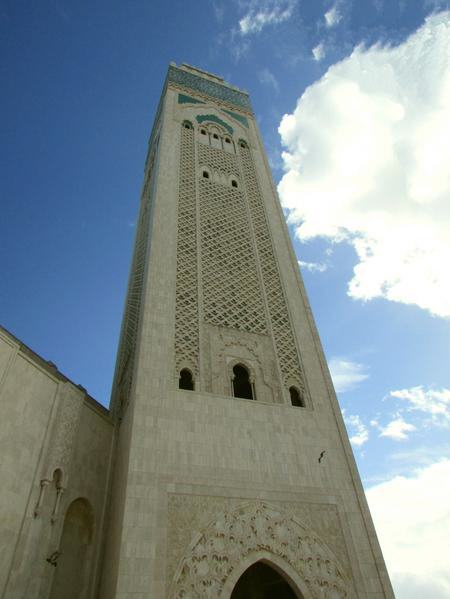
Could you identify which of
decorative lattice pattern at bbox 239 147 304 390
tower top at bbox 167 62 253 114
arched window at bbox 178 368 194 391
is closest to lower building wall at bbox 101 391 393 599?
arched window at bbox 178 368 194 391

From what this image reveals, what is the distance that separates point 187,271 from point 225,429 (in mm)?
2508

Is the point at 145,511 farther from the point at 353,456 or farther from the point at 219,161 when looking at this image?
the point at 219,161

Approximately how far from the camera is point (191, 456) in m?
4.54

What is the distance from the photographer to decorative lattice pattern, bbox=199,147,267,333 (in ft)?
20.4

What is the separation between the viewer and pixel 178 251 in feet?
21.9

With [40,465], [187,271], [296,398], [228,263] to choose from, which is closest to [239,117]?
[228,263]

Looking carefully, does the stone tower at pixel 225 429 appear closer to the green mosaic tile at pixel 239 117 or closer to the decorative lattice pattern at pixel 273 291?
the decorative lattice pattern at pixel 273 291

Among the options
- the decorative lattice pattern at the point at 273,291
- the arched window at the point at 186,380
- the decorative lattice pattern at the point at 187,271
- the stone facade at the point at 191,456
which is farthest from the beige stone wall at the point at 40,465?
the decorative lattice pattern at the point at 273,291

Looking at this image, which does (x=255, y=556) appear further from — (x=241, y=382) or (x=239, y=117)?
(x=239, y=117)

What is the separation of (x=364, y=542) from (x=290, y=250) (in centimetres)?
465

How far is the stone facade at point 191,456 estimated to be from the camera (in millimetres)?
4016

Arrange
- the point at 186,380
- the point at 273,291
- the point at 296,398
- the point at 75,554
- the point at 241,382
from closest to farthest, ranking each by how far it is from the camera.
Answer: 1. the point at 75,554
2. the point at 186,380
3. the point at 296,398
4. the point at 241,382
5. the point at 273,291

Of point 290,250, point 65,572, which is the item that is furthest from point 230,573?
point 290,250

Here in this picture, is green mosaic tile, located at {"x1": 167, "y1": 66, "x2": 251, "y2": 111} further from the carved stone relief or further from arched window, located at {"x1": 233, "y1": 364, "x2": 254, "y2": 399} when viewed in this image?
arched window, located at {"x1": 233, "y1": 364, "x2": 254, "y2": 399}
